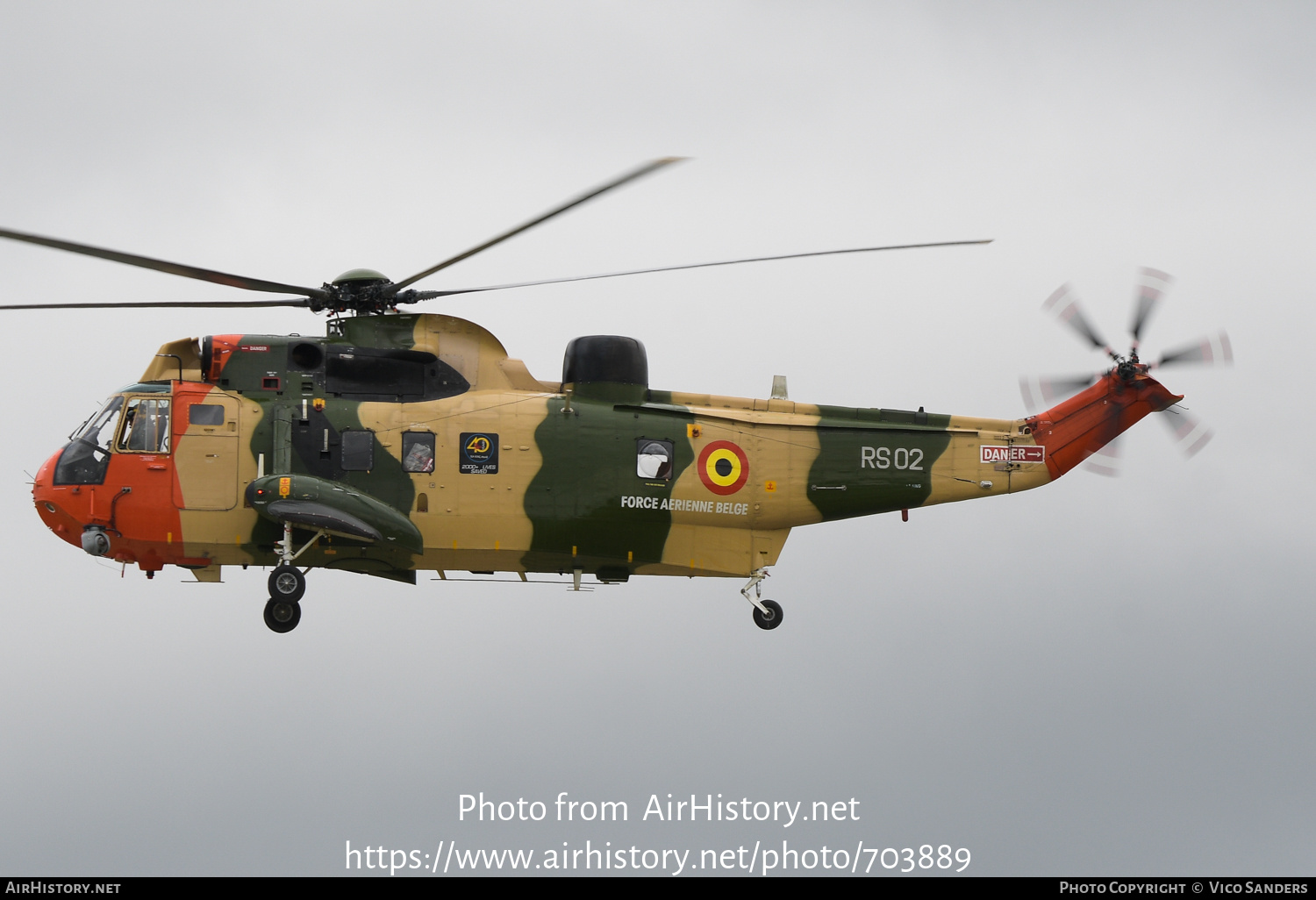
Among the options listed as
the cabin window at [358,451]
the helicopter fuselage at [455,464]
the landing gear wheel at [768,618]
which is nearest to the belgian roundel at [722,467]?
the helicopter fuselage at [455,464]

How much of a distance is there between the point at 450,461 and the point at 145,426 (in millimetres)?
4244

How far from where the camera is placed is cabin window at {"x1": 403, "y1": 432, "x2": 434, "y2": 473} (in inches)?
736

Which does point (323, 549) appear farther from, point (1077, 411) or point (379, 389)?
point (1077, 411)

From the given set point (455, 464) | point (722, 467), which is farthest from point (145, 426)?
point (722, 467)

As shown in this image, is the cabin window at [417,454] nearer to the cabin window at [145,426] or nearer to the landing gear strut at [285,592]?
the landing gear strut at [285,592]

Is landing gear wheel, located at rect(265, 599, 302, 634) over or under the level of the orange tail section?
under

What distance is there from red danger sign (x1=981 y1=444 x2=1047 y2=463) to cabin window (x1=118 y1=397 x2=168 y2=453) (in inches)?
475

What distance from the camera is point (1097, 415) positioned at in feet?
68.1

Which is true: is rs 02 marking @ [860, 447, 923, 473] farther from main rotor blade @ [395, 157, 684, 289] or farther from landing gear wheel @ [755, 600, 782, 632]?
main rotor blade @ [395, 157, 684, 289]

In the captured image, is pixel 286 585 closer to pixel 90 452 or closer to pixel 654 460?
pixel 90 452

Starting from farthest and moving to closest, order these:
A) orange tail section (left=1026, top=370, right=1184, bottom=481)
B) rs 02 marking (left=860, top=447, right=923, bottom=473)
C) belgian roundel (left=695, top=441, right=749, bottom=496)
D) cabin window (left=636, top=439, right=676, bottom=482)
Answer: orange tail section (left=1026, top=370, right=1184, bottom=481) < rs 02 marking (left=860, top=447, right=923, bottom=473) < belgian roundel (left=695, top=441, right=749, bottom=496) < cabin window (left=636, top=439, right=676, bottom=482)

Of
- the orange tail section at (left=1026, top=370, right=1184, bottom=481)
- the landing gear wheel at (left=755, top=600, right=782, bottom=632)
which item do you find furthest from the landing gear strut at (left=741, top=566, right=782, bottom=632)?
the orange tail section at (left=1026, top=370, right=1184, bottom=481)

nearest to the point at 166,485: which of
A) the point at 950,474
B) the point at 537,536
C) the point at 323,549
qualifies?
the point at 323,549

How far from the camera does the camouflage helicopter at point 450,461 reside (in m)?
18.2
